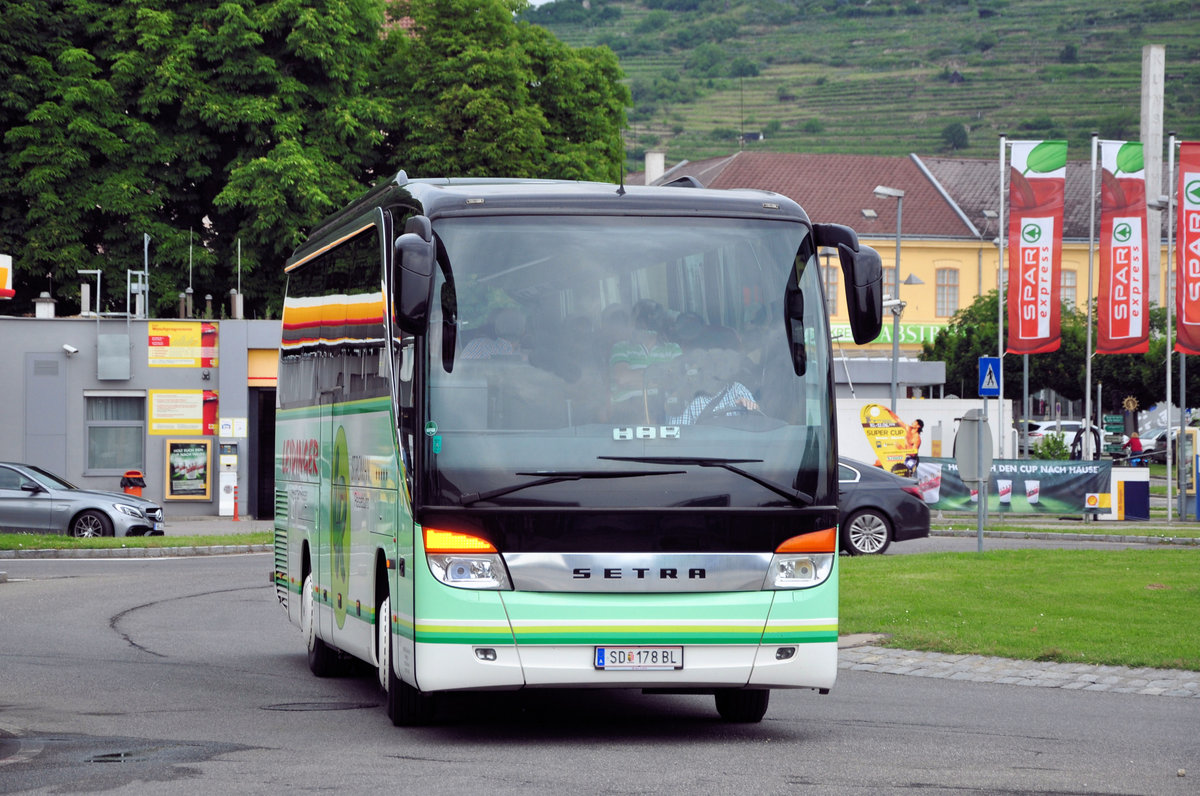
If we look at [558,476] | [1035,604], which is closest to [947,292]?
[1035,604]

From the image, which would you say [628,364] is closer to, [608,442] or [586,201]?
[608,442]

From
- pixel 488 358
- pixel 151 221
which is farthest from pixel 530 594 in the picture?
pixel 151 221

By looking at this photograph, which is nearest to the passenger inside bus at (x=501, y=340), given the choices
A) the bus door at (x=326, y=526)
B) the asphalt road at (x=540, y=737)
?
the asphalt road at (x=540, y=737)

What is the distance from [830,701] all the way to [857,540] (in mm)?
13772

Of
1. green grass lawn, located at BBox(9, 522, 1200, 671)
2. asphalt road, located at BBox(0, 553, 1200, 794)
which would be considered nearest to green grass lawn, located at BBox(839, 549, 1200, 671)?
green grass lawn, located at BBox(9, 522, 1200, 671)

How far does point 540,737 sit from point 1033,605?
8528 millimetres

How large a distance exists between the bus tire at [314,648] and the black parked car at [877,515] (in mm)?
12961

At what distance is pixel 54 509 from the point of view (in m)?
30.2

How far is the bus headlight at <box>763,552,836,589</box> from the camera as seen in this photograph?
951 centimetres

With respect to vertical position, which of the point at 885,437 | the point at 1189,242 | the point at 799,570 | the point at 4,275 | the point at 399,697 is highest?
the point at 1189,242

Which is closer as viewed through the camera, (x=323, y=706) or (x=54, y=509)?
(x=323, y=706)

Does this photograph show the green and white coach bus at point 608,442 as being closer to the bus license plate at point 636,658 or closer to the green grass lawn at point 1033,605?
the bus license plate at point 636,658

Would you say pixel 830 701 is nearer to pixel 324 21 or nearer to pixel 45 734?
pixel 45 734

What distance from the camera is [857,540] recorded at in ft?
83.2
